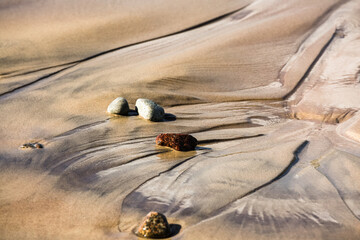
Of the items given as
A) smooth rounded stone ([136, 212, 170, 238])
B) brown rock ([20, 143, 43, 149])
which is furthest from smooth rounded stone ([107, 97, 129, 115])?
smooth rounded stone ([136, 212, 170, 238])

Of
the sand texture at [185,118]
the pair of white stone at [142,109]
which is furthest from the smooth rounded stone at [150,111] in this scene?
the sand texture at [185,118]

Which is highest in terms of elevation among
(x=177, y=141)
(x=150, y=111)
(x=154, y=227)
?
(x=150, y=111)

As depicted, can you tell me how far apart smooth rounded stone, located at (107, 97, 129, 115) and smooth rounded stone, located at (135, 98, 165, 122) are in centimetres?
13

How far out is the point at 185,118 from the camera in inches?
173

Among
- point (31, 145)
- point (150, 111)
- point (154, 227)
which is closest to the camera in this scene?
point (154, 227)

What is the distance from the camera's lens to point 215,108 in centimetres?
468

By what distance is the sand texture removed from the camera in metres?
2.81

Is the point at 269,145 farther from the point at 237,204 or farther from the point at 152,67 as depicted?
the point at 152,67

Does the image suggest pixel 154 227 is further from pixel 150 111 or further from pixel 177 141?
pixel 150 111

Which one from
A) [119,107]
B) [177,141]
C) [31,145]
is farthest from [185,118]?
[31,145]

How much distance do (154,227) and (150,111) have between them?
180 centimetres

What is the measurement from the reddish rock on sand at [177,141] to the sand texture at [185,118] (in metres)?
0.05

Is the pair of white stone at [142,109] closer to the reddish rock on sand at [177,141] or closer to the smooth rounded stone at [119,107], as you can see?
the smooth rounded stone at [119,107]

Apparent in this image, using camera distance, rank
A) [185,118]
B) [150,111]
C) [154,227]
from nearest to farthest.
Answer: [154,227] < [150,111] < [185,118]
